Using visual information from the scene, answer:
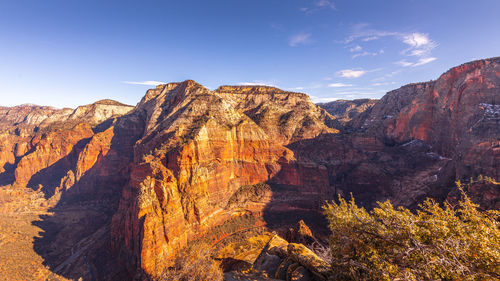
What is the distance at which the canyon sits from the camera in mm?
30141

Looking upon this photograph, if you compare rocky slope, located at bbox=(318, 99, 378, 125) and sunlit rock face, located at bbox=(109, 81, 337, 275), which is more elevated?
rocky slope, located at bbox=(318, 99, 378, 125)

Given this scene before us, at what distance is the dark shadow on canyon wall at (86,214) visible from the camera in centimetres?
3115

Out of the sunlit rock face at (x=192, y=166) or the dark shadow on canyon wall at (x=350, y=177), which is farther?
the dark shadow on canyon wall at (x=350, y=177)

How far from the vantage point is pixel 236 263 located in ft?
88.7

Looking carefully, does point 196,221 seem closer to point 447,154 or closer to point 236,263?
point 236,263

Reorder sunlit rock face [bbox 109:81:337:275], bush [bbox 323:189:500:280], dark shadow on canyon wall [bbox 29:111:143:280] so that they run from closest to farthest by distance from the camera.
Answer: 1. bush [bbox 323:189:500:280]
2. sunlit rock face [bbox 109:81:337:275]
3. dark shadow on canyon wall [bbox 29:111:143:280]

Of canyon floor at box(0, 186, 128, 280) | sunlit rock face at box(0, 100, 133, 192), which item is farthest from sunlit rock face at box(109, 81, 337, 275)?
sunlit rock face at box(0, 100, 133, 192)

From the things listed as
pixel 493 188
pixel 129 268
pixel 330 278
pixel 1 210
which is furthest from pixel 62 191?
pixel 493 188

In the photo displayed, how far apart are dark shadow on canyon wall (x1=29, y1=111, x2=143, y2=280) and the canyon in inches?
13.2

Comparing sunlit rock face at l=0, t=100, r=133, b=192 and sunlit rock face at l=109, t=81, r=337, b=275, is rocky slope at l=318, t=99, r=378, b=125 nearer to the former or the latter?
sunlit rock face at l=109, t=81, r=337, b=275

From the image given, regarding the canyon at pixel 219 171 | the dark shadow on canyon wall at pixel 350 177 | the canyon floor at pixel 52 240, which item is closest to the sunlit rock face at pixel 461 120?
the canyon at pixel 219 171

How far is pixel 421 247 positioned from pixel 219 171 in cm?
3794

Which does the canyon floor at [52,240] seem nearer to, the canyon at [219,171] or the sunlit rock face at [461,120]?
the canyon at [219,171]

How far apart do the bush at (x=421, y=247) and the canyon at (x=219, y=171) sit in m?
27.0
